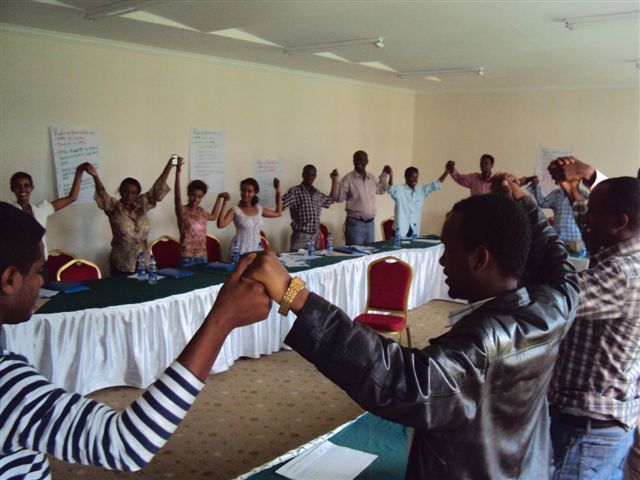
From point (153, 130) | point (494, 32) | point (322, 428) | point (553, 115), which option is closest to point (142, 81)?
point (153, 130)

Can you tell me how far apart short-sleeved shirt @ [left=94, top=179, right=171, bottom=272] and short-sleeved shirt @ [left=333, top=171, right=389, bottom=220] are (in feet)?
9.55

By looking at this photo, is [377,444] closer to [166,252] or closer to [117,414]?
[117,414]

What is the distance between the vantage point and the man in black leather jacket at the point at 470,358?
79 centimetres

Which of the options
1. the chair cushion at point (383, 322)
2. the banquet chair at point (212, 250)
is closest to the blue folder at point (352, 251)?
the chair cushion at point (383, 322)

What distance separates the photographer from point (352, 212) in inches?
289

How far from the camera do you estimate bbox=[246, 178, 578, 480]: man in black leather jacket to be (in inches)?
31.1

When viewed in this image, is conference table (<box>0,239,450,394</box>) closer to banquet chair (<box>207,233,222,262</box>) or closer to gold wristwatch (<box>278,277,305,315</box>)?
banquet chair (<box>207,233,222,262</box>)

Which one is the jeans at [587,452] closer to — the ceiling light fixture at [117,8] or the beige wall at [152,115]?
the ceiling light fixture at [117,8]

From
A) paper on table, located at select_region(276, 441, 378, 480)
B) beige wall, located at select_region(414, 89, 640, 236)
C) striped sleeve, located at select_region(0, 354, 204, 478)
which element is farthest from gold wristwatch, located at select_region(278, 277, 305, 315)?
beige wall, located at select_region(414, 89, 640, 236)

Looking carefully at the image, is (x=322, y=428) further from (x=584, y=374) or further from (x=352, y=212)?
(x=352, y=212)

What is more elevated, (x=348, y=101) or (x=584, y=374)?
(x=348, y=101)

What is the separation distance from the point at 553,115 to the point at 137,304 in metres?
7.64

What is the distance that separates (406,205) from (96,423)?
6.66 m

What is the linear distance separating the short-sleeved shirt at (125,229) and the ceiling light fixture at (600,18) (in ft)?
14.0
